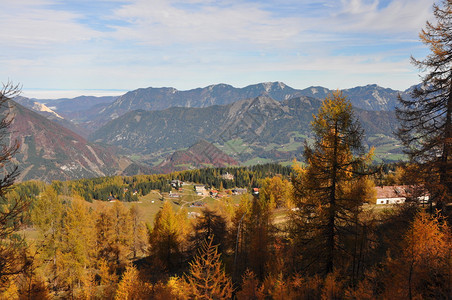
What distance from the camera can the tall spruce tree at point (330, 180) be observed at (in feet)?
53.6

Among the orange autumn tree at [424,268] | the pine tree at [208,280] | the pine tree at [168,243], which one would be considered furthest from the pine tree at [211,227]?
the orange autumn tree at [424,268]

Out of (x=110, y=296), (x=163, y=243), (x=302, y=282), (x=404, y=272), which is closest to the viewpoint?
(x=404, y=272)

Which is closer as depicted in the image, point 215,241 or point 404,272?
point 404,272

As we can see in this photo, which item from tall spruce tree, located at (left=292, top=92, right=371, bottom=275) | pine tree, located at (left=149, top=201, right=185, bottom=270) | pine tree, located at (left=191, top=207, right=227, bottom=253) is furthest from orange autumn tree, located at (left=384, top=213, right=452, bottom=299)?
pine tree, located at (left=149, top=201, right=185, bottom=270)

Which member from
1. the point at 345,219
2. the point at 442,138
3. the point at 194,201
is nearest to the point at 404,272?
the point at 345,219

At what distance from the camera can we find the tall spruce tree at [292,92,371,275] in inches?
643

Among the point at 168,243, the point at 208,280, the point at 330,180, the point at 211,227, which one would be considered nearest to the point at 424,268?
the point at 330,180

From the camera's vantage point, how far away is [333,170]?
53.9 feet

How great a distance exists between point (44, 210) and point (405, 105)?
45.4m

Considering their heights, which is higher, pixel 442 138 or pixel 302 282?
pixel 442 138

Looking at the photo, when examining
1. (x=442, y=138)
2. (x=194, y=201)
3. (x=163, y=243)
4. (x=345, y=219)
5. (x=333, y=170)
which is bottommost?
(x=194, y=201)

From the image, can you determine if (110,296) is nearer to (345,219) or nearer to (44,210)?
(44,210)

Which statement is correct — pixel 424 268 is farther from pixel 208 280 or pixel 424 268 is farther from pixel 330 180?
pixel 208 280

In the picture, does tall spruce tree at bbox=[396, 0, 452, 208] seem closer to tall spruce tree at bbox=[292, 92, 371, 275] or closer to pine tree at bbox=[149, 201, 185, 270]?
tall spruce tree at bbox=[292, 92, 371, 275]
